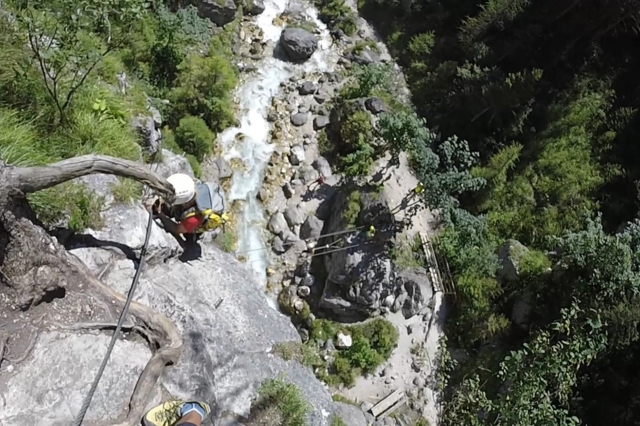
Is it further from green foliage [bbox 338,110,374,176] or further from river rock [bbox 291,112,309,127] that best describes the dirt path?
river rock [bbox 291,112,309,127]

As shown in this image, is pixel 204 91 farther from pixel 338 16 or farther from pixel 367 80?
pixel 338 16

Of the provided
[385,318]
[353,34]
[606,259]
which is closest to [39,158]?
[385,318]

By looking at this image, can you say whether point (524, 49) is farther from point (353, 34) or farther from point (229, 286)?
point (229, 286)

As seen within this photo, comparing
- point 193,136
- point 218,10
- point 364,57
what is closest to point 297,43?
point 364,57

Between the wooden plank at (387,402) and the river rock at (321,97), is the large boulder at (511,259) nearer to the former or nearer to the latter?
the wooden plank at (387,402)

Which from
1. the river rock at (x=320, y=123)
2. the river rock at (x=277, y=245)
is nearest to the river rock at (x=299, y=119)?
the river rock at (x=320, y=123)

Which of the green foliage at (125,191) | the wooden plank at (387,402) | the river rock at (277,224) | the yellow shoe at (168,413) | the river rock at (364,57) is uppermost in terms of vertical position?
the green foliage at (125,191)

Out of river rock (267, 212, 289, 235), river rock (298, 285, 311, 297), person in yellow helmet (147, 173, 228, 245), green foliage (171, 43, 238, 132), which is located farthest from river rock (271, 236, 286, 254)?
person in yellow helmet (147, 173, 228, 245)
